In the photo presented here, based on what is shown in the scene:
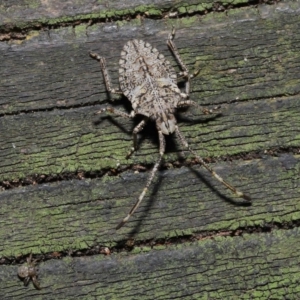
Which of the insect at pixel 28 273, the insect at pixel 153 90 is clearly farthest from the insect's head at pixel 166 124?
the insect at pixel 28 273

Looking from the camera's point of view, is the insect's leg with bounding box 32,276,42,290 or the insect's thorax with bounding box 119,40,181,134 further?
the insect's thorax with bounding box 119,40,181,134

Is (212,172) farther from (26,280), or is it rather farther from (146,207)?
(26,280)

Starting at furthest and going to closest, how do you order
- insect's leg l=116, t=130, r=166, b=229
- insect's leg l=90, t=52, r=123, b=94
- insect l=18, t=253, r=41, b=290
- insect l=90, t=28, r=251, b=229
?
1. insect's leg l=90, t=52, r=123, b=94
2. insect l=90, t=28, r=251, b=229
3. insect's leg l=116, t=130, r=166, b=229
4. insect l=18, t=253, r=41, b=290

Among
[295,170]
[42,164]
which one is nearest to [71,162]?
[42,164]

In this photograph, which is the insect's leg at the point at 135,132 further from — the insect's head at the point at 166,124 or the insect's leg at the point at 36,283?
the insect's leg at the point at 36,283

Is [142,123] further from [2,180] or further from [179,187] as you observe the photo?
[2,180]

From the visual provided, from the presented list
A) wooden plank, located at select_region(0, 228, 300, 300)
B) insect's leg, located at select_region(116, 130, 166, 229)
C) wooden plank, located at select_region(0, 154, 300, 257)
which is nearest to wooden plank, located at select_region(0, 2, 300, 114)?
insect's leg, located at select_region(116, 130, 166, 229)

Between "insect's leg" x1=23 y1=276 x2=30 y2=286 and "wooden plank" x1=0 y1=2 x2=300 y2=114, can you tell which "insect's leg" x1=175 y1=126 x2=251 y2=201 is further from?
"insect's leg" x1=23 y1=276 x2=30 y2=286
